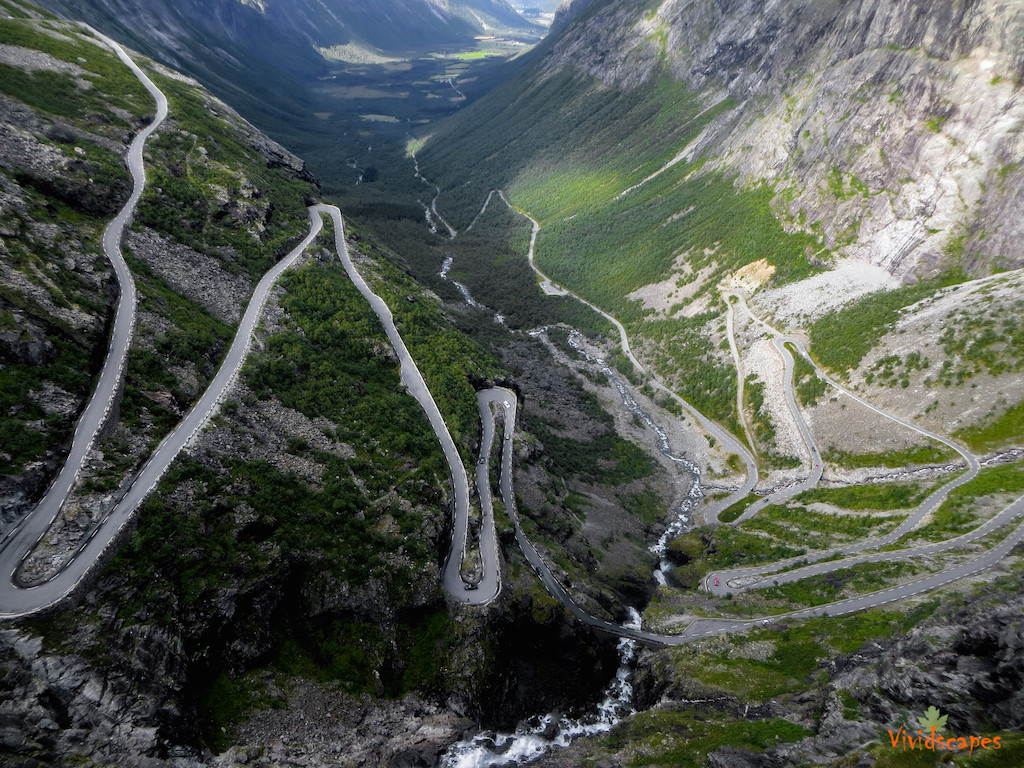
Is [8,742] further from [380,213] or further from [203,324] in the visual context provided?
[380,213]

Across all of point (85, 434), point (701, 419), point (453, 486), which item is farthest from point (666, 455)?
point (85, 434)

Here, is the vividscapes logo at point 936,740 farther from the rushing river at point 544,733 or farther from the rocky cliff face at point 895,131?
the rocky cliff face at point 895,131

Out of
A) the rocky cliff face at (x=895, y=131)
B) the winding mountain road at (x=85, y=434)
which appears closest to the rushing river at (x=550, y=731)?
the winding mountain road at (x=85, y=434)

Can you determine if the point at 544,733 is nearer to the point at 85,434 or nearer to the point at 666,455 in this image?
the point at 85,434

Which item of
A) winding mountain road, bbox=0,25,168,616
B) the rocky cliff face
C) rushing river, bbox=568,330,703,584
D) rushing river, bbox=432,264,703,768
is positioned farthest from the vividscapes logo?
the rocky cliff face

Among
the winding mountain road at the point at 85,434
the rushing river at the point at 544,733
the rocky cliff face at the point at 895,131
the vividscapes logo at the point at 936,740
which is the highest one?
the rocky cliff face at the point at 895,131

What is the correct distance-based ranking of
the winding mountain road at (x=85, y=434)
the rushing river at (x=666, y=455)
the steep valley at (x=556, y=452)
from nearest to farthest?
1. the winding mountain road at (x=85, y=434)
2. the steep valley at (x=556, y=452)
3. the rushing river at (x=666, y=455)

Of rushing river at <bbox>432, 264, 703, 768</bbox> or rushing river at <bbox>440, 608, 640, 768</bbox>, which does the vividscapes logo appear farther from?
rushing river at <bbox>440, 608, 640, 768</bbox>
